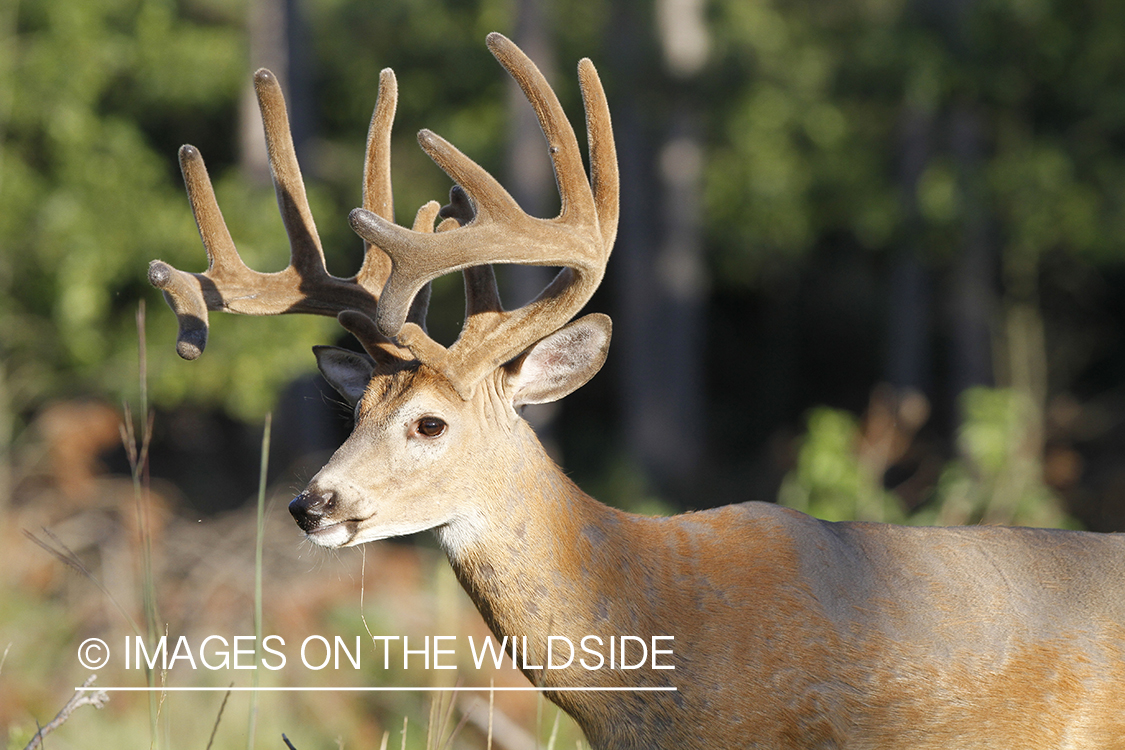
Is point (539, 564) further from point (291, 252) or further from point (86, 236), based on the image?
point (86, 236)

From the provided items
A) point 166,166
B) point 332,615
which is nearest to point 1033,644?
point 332,615

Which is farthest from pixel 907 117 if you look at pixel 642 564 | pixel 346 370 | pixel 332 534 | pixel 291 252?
pixel 332 534

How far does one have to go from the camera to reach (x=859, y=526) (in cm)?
343

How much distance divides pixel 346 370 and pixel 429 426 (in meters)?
0.64

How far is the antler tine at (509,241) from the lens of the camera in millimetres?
3102

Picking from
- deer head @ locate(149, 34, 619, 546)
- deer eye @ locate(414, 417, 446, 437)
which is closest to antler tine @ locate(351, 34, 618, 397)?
deer head @ locate(149, 34, 619, 546)

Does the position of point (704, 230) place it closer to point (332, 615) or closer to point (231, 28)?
point (231, 28)

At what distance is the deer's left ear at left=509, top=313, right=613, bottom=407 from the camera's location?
11.2 ft

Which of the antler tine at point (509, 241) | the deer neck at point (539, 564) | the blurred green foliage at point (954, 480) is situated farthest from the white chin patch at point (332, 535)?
the blurred green foliage at point (954, 480)

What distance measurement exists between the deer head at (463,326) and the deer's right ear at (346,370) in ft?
0.54

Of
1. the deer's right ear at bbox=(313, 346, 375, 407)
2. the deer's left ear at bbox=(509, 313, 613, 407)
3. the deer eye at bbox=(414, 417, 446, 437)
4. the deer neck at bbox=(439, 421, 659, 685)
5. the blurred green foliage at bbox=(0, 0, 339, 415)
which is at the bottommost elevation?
the blurred green foliage at bbox=(0, 0, 339, 415)

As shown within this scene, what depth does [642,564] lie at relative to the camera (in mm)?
3275

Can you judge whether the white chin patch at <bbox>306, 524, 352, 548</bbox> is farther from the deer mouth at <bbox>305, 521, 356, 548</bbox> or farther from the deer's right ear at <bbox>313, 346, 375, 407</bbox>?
the deer's right ear at <bbox>313, 346, 375, 407</bbox>

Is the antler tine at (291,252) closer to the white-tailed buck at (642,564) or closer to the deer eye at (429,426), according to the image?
the white-tailed buck at (642,564)
